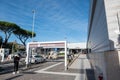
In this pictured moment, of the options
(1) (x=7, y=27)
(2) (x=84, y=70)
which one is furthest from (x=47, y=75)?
(1) (x=7, y=27)

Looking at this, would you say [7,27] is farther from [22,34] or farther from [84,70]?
[84,70]

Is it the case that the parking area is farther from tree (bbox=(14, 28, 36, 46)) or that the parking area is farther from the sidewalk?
tree (bbox=(14, 28, 36, 46))

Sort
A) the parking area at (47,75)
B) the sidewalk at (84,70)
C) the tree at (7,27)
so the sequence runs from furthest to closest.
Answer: the tree at (7,27), the sidewalk at (84,70), the parking area at (47,75)

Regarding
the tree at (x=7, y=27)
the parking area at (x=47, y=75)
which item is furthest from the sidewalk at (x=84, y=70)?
the tree at (x=7, y=27)

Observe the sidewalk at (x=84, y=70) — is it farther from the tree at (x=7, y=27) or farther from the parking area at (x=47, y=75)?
the tree at (x=7, y=27)

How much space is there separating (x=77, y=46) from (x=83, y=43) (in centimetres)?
363

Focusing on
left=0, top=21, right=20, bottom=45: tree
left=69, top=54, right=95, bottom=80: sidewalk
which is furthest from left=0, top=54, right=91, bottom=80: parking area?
left=0, top=21, right=20, bottom=45: tree

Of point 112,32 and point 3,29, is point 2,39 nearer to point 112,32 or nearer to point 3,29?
point 3,29

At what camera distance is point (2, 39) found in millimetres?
55125

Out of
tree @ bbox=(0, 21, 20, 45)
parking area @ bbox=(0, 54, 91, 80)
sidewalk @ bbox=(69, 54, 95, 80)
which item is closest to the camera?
parking area @ bbox=(0, 54, 91, 80)


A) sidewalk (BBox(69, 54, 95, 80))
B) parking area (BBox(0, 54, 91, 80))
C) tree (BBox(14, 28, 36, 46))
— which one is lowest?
sidewalk (BBox(69, 54, 95, 80))

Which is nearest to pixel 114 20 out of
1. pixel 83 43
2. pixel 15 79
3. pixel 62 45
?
pixel 15 79

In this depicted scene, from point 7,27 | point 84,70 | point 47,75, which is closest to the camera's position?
point 47,75

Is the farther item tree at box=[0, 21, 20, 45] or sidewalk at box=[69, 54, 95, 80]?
tree at box=[0, 21, 20, 45]
